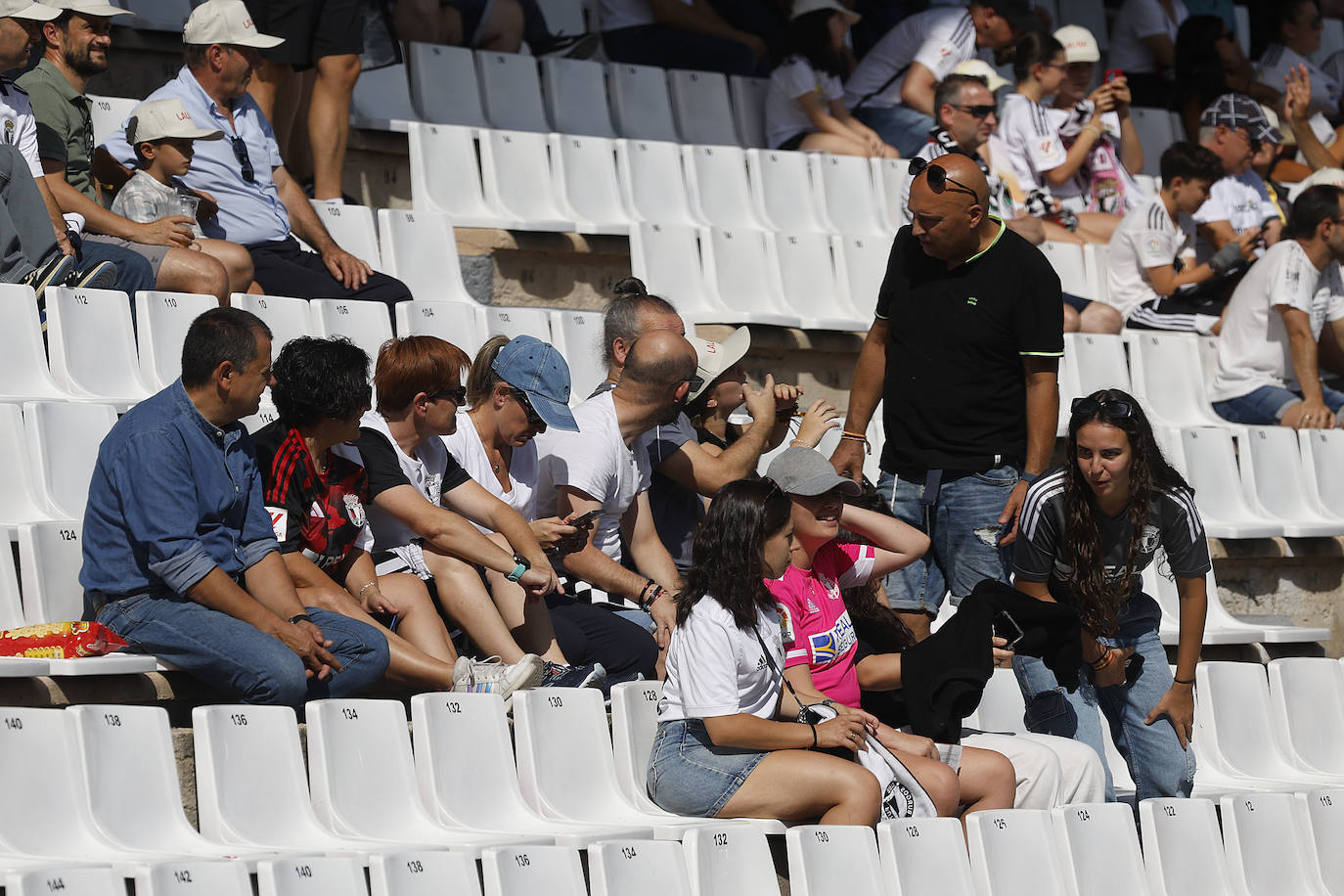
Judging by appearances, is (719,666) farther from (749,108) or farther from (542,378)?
(749,108)

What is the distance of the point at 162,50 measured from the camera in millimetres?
6430

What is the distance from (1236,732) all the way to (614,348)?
6.75 feet

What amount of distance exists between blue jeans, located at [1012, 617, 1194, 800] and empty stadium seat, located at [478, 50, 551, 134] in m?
3.74

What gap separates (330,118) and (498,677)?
8.96 feet

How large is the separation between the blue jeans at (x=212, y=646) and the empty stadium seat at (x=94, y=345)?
3.57 feet

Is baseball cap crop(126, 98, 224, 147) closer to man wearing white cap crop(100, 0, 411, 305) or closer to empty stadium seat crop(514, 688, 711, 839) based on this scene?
man wearing white cap crop(100, 0, 411, 305)

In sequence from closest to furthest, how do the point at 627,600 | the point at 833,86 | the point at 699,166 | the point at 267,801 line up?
the point at 267,801 < the point at 627,600 < the point at 699,166 < the point at 833,86

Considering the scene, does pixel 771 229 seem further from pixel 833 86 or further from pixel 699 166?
pixel 833 86

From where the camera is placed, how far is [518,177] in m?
6.66

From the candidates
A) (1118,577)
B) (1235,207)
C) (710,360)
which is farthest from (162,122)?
(1235,207)

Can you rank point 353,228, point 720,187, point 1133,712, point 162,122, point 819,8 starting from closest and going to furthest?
point 1133,712 < point 162,122 < point 353,228 < point 720,187 < point 819,8

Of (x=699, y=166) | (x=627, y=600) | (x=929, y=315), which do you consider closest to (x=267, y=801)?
(x=627, y=600)

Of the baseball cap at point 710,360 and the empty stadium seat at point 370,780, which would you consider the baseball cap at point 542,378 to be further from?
the empty stadium seat at point 370,780

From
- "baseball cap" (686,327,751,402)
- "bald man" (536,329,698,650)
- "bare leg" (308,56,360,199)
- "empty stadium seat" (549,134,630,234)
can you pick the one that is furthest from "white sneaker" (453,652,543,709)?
"empty stadium seat" (549,134,630,234)
